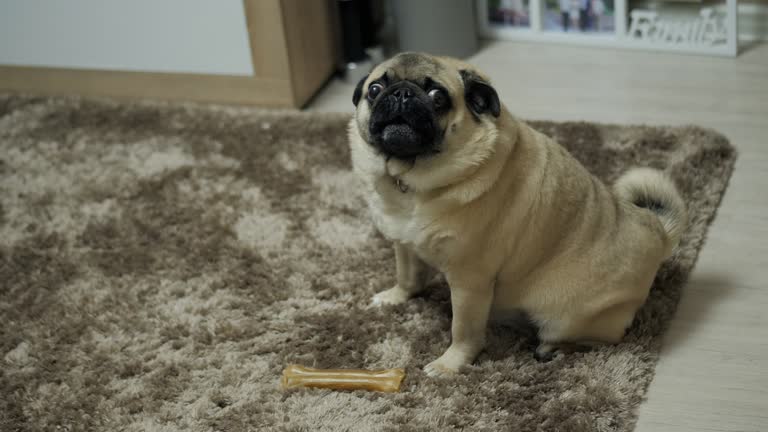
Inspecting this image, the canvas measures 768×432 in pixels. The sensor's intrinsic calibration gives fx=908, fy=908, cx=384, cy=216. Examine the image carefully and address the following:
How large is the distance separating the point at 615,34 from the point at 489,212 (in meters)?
1.74

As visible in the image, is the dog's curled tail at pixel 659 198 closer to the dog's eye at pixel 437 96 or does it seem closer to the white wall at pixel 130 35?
the dog's eye at pixel 437 96

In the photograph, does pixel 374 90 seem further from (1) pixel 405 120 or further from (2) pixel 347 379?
(2) pixel 347 379

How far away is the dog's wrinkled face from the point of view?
61.6 inches

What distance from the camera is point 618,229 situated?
1.76 metres

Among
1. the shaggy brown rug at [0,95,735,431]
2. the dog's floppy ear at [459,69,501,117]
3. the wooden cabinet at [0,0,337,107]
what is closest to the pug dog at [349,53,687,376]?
the dog's floppy ear at [459,69,501,117]

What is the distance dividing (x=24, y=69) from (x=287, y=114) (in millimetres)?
999

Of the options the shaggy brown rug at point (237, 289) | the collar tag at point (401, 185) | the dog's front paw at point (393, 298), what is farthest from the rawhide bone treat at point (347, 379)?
the collar tag at point (401, 185)

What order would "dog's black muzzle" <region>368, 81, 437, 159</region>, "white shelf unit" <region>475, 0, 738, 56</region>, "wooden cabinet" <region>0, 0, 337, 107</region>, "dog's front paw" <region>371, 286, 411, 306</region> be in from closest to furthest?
"dog's black muzzle" <region>368, 81, 437, 159</region>, "dog's front paw" <region>371, 286, 411, 306</region>, "wooden cabinet" <region>0, 0, 337, 107</region>, "white shelf unit" <region>475, 0, 738, 56</region>

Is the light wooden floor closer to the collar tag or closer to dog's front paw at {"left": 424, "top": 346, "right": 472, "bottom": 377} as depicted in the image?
dog's front paw at {"left": 424, "top": 346, "right": 472, "bottom": 377}

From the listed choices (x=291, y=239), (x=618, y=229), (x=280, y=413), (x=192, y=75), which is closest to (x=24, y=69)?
(x=192, y=75)

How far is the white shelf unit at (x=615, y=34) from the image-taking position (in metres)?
3.00

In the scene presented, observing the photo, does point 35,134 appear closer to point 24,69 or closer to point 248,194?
point 24,69

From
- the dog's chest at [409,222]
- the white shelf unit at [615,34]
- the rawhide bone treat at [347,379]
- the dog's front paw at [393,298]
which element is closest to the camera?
the dog's chest at [409,222]

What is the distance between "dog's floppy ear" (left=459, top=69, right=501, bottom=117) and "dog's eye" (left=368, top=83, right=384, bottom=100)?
0.49 ft
